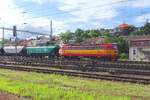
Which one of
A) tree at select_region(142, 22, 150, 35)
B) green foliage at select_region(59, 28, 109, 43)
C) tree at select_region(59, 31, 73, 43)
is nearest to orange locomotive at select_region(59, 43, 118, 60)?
tree at select_region(59, 31, 73, 43)

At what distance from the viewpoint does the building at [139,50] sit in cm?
6746

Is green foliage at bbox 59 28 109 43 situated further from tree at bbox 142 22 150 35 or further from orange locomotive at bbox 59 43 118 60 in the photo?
orange locomotive at bbox 59 43 118 60

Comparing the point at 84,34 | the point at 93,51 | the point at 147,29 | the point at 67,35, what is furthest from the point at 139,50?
the point at 84,34

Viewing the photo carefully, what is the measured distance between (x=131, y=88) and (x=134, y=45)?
53.8 metres

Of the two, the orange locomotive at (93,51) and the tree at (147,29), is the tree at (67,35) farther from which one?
the orange locomotive at (93,51)

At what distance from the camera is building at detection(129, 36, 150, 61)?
6746 cm

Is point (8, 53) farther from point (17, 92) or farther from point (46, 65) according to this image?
point (17, 92)

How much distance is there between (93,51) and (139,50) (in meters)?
21.6

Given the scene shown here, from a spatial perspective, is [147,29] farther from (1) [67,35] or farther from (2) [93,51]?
(2) [93,51]

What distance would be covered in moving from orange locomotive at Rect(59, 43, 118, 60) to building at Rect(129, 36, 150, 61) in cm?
1669

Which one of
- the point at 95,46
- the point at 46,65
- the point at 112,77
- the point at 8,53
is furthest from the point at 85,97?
the point at 8,53

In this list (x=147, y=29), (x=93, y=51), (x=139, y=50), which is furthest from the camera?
(x=147, y=29)

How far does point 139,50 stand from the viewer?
2744 inches

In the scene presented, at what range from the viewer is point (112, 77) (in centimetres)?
2433
